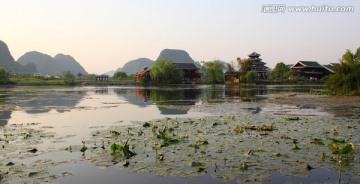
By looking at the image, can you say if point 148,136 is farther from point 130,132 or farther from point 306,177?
point 306,177

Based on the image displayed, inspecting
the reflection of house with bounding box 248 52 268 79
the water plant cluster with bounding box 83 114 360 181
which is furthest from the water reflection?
the reflection of house with bounding box 248 52 268 79

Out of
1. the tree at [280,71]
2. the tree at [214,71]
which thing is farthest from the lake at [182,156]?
the tree at [280,71]

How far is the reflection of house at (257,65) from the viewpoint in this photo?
108 m

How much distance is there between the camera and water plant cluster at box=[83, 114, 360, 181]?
372 inches

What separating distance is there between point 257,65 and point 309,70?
17.5 metres

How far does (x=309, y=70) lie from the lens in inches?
4257

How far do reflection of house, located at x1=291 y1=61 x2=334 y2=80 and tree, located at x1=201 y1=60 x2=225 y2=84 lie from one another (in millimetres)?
24862

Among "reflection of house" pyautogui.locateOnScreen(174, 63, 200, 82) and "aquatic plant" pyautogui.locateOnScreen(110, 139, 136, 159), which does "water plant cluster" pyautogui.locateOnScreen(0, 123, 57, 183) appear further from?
"reflection of house" pyautogui.locateOnScreen(174, 63, 200, 82)

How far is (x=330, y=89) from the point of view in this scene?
4338cm

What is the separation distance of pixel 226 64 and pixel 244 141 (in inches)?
4127

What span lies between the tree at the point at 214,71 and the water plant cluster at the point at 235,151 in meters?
95.1

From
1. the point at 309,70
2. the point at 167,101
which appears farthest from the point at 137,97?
the point at 309,70

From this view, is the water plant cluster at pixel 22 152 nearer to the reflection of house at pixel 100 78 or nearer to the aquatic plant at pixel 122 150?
the aquatic plant at pixel 122 150

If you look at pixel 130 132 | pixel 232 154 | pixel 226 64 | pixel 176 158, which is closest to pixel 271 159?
pixel 232 154
